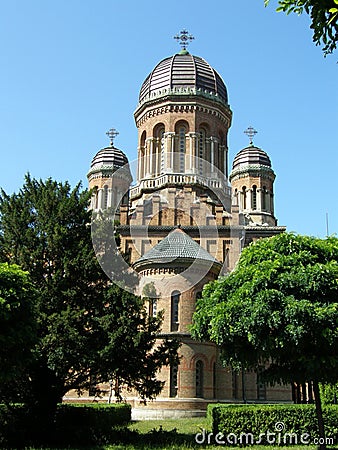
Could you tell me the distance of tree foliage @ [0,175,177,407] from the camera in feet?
65.7

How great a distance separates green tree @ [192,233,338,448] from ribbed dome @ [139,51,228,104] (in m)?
29.7

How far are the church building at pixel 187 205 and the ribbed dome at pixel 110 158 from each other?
37cm

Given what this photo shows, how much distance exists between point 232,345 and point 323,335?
3.27 metres

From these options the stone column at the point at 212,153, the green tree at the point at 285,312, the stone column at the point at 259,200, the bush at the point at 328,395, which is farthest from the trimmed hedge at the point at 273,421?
the stone column at the point at 259,200

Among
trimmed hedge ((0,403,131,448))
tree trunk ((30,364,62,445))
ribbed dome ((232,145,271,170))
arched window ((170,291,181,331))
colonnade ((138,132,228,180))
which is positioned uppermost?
ribbed dome ((232,145,271,170))

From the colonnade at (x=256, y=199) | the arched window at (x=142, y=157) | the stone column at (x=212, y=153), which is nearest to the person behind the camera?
the stone column at (x=212, y=153)

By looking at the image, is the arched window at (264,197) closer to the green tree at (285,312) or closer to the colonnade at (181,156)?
the colonnade at (181,156)

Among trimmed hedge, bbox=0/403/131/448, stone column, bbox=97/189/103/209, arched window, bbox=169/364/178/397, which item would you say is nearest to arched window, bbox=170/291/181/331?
arched window, bbox=169/364/178/397

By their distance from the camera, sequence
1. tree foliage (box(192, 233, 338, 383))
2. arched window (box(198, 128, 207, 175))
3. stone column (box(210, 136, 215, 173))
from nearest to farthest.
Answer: tree foliage (box(192, 233, 338, 383)), arched window (box(198, 128, 207, 175)), stone column (box(210, 136, 215, 173))

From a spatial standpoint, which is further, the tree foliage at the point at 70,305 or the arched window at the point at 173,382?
the arched window at the point at 173,382

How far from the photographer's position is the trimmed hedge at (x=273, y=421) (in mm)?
20091

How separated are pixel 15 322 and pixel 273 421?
10820 mm

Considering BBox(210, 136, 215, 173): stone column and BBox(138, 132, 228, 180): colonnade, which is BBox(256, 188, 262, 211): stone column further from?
BBox(210, 136, 215, 173): stone column

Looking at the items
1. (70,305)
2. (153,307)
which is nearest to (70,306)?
(70,305)
